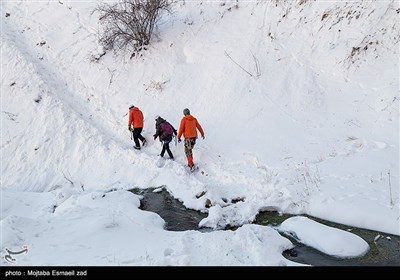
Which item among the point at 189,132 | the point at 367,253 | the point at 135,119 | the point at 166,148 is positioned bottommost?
the point at 367,253

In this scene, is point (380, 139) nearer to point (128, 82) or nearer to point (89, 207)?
point (89, 207)

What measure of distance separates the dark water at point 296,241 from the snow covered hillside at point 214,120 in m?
0.22

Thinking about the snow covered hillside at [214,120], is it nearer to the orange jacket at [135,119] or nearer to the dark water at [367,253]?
the dark water at [367,253]

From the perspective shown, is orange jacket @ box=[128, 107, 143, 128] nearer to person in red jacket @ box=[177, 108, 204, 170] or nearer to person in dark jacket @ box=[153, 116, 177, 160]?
person in dark jacket @ box=[153, 116, 177, 160]

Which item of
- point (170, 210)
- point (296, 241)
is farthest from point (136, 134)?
point (296, 241)

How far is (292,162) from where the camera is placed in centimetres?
1055

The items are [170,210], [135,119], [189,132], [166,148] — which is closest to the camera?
[170,210]

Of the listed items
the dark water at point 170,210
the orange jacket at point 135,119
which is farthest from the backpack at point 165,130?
the dark water at point 170,210

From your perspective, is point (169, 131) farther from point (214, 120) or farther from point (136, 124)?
point (214, 120)

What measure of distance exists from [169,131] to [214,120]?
186 centimetres

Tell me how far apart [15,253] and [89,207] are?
259cm

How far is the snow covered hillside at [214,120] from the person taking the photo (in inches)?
334

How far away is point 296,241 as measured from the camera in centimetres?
775

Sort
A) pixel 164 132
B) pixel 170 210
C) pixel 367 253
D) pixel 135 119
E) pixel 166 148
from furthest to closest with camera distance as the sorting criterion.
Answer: pixel 135 119 → pixel 166 148 → pixel 164 132 → pixel 170 210 → pixel 367 253
